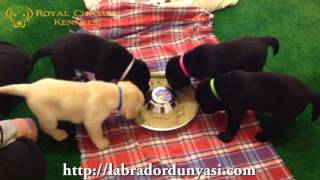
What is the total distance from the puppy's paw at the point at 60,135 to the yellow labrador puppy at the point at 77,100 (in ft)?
0.19

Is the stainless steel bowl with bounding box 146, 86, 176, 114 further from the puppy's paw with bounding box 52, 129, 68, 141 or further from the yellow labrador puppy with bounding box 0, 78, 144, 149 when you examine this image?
the puppy's paw with bounding box 52, 129, 68, 141

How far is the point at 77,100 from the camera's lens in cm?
158

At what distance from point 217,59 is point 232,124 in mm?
304

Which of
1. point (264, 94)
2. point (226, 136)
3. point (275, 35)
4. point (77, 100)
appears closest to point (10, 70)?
point (77, 100)

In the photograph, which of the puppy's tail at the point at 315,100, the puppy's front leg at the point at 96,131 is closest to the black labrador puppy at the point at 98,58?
the puppy's front leg at the point at 96,131

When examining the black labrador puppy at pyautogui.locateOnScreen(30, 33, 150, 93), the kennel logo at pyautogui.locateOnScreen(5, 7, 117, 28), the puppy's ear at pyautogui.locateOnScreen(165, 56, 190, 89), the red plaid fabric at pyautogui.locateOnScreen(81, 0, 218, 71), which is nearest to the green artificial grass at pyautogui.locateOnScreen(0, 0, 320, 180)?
the kennel logo at pyautogui.locateOnScreen(5, 7, 117, 28)

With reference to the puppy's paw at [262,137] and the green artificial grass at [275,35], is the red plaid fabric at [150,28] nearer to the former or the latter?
the green artificial grass at [275,35]

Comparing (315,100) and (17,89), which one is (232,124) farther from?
(17,89)

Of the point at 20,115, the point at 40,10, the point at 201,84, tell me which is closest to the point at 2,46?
the point at 20,115

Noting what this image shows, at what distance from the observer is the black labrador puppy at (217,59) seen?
5.94ft

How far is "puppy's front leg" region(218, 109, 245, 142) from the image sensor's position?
1.70 meters

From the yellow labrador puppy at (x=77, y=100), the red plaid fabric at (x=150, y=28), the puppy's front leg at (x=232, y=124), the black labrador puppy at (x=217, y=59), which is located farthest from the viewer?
the red plaid fabric at (x=150, y=28)

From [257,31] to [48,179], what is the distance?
1517 millimetres

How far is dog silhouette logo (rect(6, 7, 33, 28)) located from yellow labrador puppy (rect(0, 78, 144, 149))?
0.90 meters
